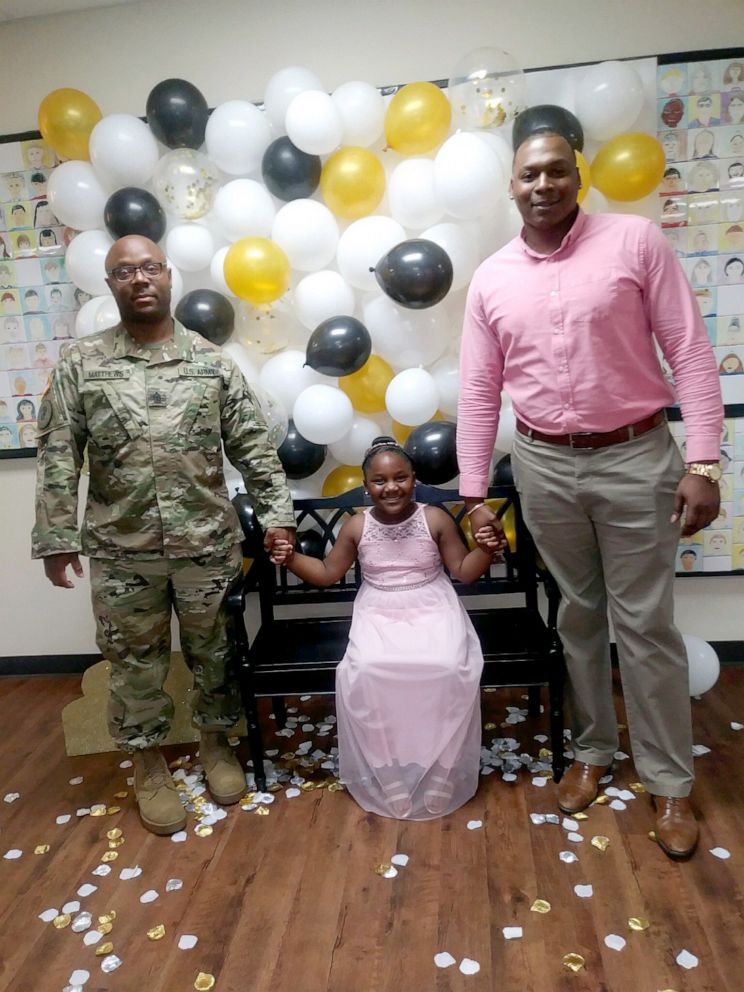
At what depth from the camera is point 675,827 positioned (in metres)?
1.82

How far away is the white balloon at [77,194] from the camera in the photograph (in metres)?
2.47

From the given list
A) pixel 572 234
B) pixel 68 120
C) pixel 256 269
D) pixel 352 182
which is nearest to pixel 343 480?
pixel 256 269

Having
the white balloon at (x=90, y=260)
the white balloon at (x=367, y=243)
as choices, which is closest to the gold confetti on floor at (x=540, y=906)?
the white balloon at (x=367, y=243)

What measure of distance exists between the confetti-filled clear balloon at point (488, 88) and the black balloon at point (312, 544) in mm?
1390

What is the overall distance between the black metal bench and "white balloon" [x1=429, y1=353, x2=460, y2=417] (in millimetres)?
300

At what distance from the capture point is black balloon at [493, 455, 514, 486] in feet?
7.75

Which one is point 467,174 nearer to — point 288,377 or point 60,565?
point 288,377

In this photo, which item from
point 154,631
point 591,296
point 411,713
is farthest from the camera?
point 154,631

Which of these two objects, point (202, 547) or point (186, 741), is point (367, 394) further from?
point (186, 741)

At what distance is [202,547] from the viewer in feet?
6.63

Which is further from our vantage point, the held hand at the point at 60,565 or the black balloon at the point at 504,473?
the black balloon at the point at 504,473

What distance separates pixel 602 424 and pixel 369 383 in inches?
36.8

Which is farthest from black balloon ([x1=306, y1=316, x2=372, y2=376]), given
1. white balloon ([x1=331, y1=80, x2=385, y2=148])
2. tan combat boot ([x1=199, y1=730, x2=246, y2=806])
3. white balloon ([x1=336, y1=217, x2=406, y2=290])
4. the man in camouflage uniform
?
tan combat boot ([x1=199, y1=730, x2=246, y2=806])

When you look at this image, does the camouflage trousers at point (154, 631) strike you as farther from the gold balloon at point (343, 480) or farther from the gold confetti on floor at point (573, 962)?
the gold confetti on floor at point (573, 962)
